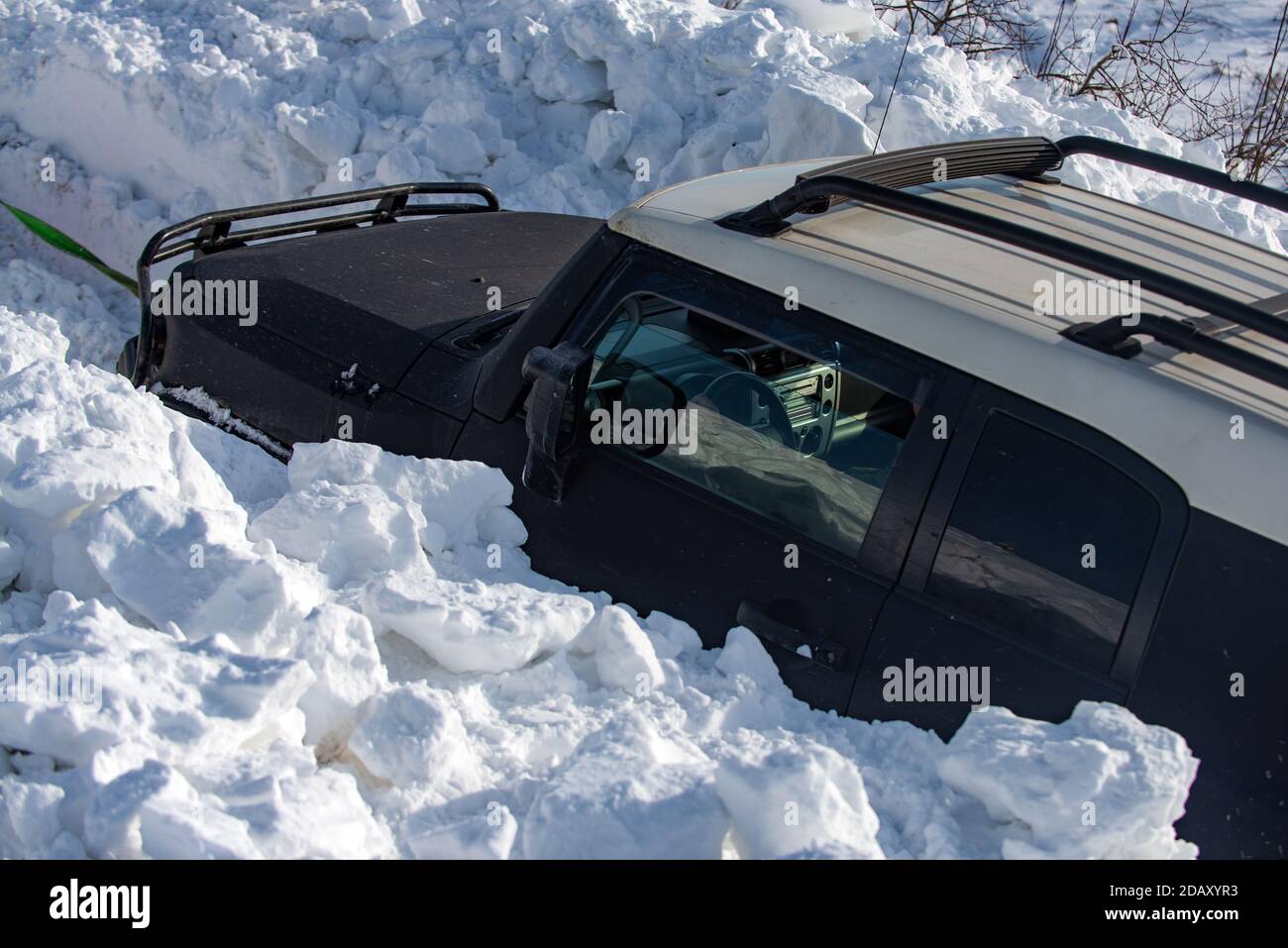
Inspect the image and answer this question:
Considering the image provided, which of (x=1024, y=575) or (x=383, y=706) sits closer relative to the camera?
(x=383, y=706)

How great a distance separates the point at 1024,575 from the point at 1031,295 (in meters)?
0.65

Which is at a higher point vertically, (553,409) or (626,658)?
(553,409)

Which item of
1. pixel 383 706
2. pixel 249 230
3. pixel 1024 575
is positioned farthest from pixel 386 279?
pixel 1024 575

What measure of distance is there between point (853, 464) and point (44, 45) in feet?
19.1

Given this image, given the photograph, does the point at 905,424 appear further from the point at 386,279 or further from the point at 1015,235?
the point at 386,279

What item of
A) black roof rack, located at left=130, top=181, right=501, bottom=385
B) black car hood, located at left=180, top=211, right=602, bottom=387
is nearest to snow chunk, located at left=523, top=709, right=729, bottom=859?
black car hood, located at left=180, top=211, right=602, bottom=387

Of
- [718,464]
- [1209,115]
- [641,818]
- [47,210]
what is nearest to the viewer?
[641,818]

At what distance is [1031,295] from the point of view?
3033mm

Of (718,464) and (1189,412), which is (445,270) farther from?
(1189,412)

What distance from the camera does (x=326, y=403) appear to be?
370 centimetres

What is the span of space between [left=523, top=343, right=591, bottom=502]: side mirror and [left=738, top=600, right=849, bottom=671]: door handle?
1.89 ft

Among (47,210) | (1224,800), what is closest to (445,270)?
(1224,800)

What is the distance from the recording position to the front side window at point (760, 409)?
3.00 m

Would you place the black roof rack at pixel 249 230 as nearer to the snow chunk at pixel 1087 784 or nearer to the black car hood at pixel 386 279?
the black car hood at pixel 386 279
